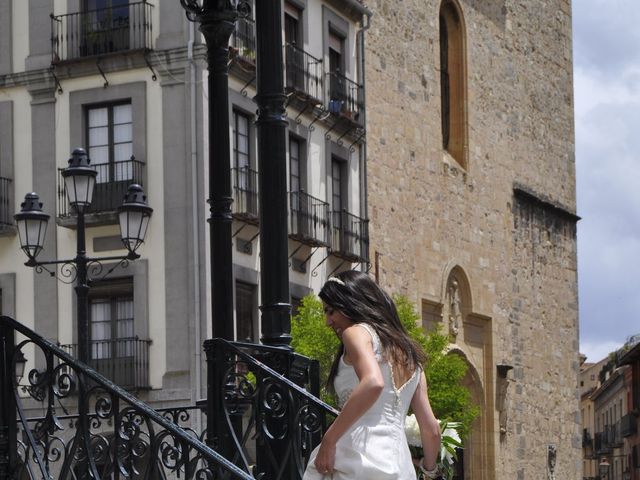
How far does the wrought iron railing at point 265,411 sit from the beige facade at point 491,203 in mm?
24432

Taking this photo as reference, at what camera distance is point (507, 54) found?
135ft

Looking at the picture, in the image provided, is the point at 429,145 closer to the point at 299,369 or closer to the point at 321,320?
the point at 321,320

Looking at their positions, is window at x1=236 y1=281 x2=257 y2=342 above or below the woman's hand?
above

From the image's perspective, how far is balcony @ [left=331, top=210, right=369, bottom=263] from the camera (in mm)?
30500

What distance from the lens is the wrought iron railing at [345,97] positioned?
101 feet

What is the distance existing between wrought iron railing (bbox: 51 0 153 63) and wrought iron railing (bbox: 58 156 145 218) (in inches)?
71.8

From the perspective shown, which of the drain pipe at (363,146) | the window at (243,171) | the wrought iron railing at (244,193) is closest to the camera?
the wrought iron railing at (244,193)

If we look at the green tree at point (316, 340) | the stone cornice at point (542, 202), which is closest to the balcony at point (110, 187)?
the green tree at point (316, 340)

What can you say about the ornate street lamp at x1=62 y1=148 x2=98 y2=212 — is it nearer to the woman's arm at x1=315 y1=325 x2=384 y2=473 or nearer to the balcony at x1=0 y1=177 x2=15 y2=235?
the balcony at x1=0 y1=177 x2=15 y2=235

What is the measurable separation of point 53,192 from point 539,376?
17765mm

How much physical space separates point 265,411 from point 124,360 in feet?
59.3

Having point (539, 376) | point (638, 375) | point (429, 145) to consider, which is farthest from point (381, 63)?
point (638, 375)

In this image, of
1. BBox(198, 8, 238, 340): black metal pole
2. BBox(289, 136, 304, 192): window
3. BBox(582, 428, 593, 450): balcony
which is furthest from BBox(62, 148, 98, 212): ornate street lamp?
BBox(582, 428, 593, 450): balcony

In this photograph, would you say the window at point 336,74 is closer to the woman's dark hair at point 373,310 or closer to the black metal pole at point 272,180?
the black metal pole at point 272,180
